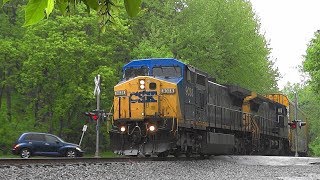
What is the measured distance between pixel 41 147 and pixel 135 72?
339 inches

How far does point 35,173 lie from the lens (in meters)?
9.40

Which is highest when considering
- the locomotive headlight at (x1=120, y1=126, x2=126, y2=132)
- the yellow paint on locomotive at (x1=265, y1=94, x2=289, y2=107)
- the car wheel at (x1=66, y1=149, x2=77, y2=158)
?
the yellow paint on locomotive at (x1=265, y1=94, x2=289, y2=107)

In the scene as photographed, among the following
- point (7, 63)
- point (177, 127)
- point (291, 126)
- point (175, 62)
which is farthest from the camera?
point (7, 63)

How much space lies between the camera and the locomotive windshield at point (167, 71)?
1677cm

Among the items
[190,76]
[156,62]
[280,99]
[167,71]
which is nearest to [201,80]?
[190,76]

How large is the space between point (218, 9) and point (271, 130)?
1385cm

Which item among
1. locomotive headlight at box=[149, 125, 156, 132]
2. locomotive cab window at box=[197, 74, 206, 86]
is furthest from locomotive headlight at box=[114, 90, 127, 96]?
locomotive cab window at box=[197, 74, 206, 86]

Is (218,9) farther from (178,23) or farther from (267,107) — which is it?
(267,107)

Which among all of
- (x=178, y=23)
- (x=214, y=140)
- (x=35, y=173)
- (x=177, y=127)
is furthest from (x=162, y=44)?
(x=35, y=173)

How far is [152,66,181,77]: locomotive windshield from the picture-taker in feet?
55.0

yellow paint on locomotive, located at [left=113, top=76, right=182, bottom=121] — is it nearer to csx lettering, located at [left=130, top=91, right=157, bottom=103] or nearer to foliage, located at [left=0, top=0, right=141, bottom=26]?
csx lettering, located at [left=130, top=91, right=157, bottom=103]

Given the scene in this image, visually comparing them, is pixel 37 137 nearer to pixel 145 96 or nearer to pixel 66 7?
pixel 145 96

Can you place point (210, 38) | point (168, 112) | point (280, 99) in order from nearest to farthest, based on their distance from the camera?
point (168, 112), point (280, 99), point (210, 38)

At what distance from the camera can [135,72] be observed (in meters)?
17.5
